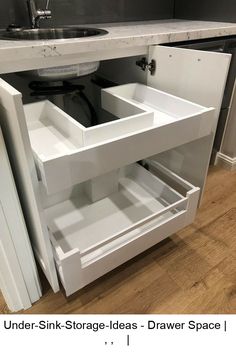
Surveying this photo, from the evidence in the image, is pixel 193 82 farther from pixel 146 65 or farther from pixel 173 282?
pixel 173 282

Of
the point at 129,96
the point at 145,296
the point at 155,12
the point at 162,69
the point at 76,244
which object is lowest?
the point at 145,296

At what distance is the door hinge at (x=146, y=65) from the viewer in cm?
104

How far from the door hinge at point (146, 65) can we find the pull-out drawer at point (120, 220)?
42 centimetres

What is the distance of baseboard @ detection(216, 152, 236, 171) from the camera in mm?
1647

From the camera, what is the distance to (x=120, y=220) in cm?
111

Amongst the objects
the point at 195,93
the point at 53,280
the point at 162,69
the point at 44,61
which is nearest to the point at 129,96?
the point at 162,69

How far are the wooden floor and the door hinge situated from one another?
2.43ft

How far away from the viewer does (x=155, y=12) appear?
1.60 meters

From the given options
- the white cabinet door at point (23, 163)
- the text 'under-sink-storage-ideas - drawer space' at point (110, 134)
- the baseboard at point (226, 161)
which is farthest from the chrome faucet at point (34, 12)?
the baseboard at point (226, 161)

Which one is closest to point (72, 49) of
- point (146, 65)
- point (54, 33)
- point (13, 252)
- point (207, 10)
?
point (146, 65)

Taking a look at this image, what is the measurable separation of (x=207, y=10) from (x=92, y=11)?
668mm

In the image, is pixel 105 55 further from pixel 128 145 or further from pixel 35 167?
pixel 35 167

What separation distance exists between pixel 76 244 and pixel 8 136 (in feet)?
1.76

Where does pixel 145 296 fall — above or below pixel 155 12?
below
